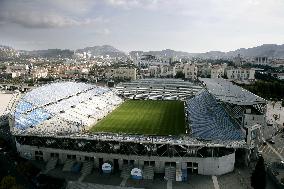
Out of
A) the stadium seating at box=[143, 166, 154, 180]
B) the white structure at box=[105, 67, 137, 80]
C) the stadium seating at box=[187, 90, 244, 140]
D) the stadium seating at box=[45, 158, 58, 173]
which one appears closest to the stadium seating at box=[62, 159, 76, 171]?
the stadium seating at box=[45, 158, 58, 173]

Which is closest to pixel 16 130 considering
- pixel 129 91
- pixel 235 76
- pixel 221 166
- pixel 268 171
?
pixel 221 166

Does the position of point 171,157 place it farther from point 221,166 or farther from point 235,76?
point 235,76

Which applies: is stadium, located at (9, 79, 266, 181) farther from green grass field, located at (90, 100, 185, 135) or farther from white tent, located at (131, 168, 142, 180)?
green grass field, located at (90, 100, 185, 135)

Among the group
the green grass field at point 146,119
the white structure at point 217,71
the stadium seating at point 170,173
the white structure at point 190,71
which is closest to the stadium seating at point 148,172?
the stadium seating at point 170,173

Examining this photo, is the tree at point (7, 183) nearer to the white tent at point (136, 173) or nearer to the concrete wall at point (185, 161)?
the concrete wall at point (185, 161)

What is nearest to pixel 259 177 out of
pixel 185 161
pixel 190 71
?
pixel 185 161

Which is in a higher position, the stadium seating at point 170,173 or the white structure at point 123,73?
the white structure at point 123,73

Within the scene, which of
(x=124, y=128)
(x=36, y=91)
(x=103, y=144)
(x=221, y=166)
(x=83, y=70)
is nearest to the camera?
(x=221, y=166)
